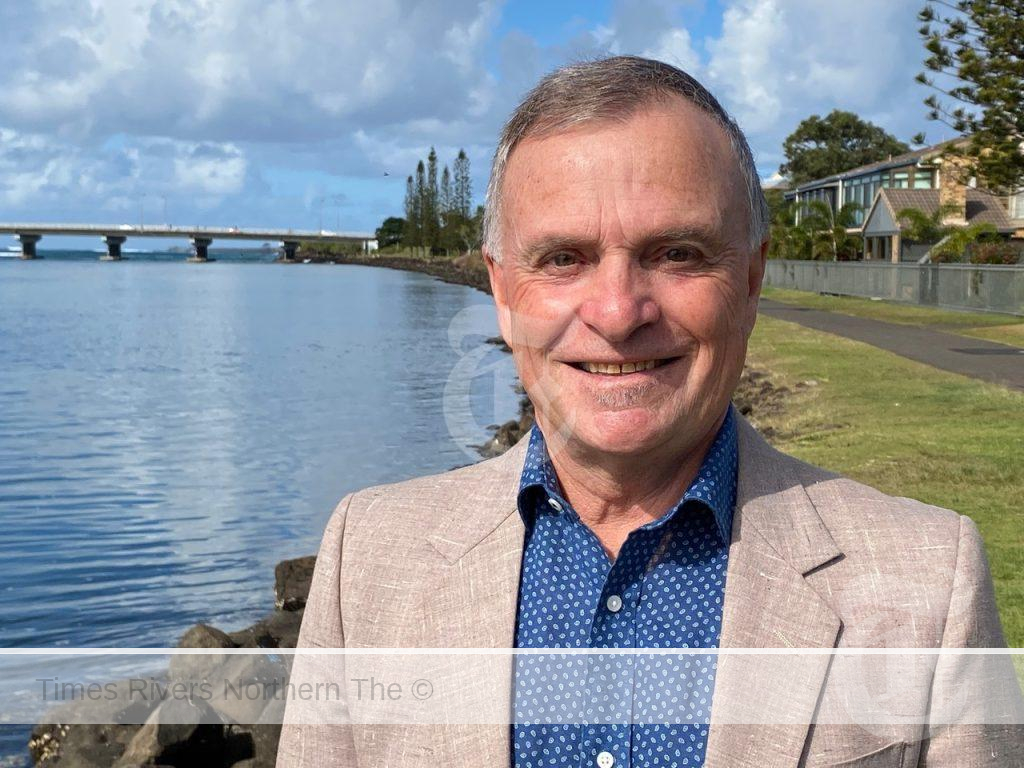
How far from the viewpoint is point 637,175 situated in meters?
1.91

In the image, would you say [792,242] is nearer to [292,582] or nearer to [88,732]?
[292,582]

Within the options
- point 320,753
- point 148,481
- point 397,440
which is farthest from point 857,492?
point 397,440

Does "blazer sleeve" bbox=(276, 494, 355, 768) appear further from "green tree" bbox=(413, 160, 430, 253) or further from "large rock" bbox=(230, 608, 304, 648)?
"green tree" bbox=(413, 160, 430, 253)

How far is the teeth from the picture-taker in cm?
198

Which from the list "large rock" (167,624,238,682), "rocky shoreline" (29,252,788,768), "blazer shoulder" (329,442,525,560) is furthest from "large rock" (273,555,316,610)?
"blazer shoulder" (329,442,525,560)

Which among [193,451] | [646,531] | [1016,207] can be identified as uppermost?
[1016,207]

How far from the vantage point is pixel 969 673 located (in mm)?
1869

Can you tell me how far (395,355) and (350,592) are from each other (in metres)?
37.5

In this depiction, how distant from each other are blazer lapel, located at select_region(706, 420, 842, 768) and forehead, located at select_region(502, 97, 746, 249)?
492 millimetres

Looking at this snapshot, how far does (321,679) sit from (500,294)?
0.72 m

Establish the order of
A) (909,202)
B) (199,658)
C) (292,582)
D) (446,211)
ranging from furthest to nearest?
1. (446,211)
2. (909,202)
3. (292,582)
4. (199,658)

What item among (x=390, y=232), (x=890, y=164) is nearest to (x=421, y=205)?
(x=390, y=232)

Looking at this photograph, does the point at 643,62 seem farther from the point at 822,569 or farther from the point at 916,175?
the point at 916,175

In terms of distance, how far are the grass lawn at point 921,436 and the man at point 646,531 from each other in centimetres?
419
